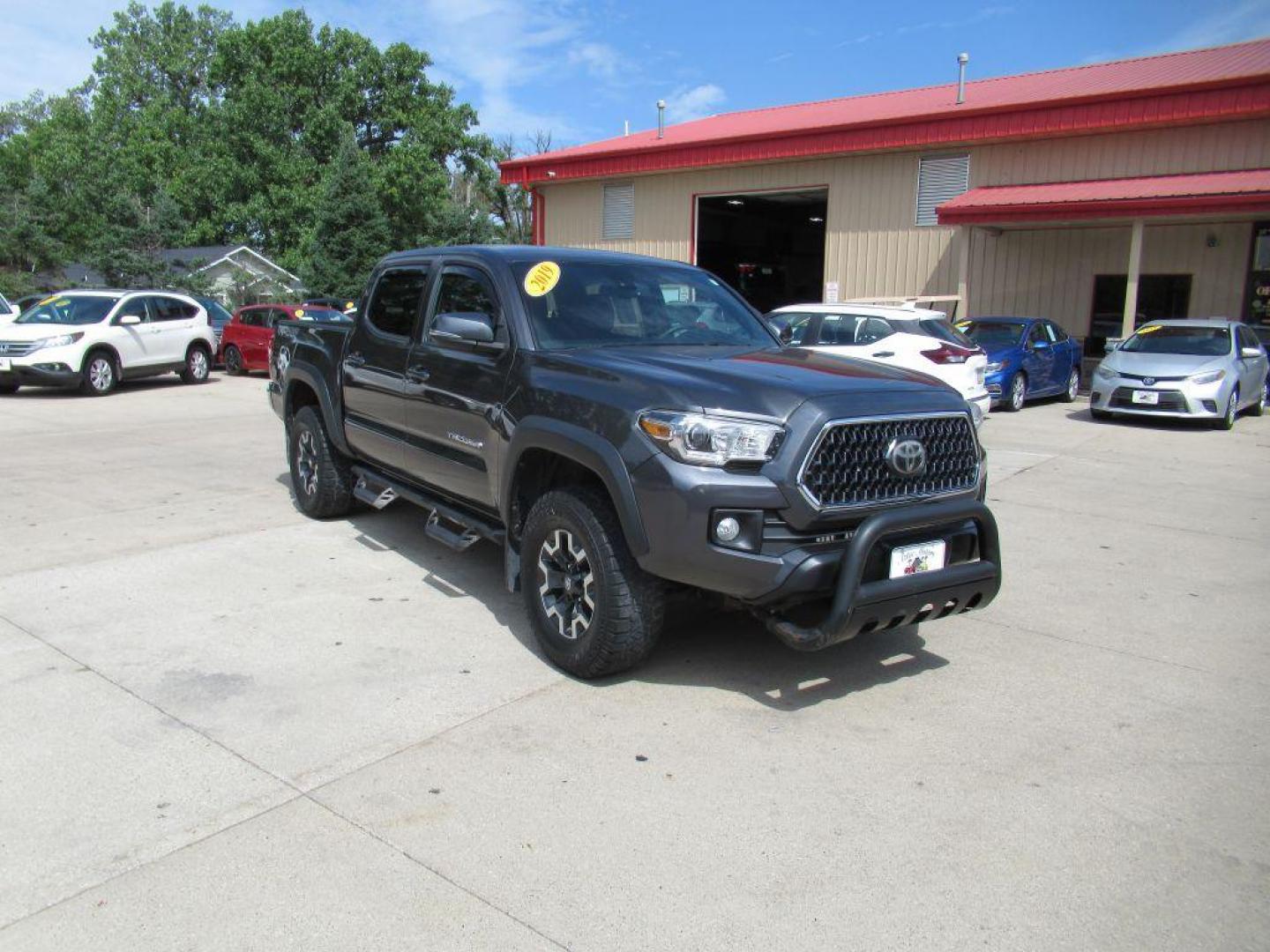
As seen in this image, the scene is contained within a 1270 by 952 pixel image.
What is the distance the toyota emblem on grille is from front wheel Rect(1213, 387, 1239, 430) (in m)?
11.6

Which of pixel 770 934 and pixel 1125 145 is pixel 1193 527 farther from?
pixel 1125 145

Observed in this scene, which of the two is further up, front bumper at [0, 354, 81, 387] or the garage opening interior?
the garage opening interior

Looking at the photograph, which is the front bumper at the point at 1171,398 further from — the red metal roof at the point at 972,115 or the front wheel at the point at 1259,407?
the red metal roof at the point at 972,115

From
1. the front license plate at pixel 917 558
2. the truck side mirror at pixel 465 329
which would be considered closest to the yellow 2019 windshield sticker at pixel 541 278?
the truck side mirror at pixel 465 329

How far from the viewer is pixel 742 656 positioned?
15.5 feet

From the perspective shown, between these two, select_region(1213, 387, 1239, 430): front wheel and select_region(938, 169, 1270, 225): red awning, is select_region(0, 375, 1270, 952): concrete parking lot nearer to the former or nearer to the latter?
select_region(1213, 387, 1239, 430): front wheel

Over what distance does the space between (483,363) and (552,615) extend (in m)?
1.37

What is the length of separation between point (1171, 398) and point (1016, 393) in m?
2.33

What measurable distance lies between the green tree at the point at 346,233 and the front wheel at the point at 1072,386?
23919 mm

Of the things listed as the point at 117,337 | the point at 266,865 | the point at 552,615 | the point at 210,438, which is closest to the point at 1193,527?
the point at 552,615

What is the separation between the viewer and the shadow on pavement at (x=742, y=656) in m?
4.38

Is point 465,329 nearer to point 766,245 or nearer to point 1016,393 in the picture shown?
point 1016,393

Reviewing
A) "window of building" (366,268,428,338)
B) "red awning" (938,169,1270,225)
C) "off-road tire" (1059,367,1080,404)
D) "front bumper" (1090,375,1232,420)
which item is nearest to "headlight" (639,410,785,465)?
"window of building" (366,268,428,338)

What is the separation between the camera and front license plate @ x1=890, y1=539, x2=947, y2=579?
3883 millimetres
